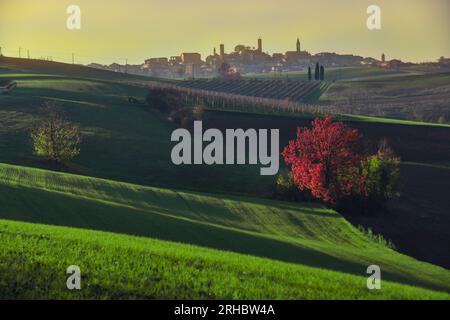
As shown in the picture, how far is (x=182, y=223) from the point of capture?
116 feet

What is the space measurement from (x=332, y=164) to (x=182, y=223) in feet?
85.7

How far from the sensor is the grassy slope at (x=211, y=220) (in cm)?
3097

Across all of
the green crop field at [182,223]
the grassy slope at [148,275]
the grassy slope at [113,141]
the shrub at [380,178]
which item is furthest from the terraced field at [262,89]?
the grassy slope at [148,275]

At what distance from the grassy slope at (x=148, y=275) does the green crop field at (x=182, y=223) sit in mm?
60

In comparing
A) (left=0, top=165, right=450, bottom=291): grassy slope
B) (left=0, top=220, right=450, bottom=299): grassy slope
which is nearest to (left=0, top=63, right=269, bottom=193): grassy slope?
(left=0, top=165, right=450, bottom=291): grassy slope

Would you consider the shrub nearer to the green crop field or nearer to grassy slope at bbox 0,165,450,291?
the green crop field

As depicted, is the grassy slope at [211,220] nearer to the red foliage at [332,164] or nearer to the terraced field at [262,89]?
the red foliage at [332,164]

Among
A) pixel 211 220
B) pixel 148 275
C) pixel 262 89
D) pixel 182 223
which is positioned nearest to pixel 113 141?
pixel 211 220

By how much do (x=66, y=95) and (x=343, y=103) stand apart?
9382 centimetres

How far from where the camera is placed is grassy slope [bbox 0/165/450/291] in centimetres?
3097

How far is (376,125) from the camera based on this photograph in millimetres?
100125

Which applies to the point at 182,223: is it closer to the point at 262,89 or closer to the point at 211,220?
the point at 211,220
